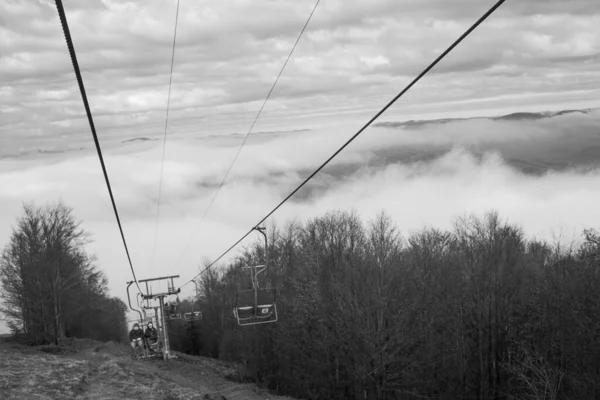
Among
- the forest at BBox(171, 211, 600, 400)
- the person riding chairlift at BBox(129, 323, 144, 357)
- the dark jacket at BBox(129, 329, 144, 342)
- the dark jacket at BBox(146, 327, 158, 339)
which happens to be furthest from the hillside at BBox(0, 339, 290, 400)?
the forest at BBox(171, 211, 600, 400)

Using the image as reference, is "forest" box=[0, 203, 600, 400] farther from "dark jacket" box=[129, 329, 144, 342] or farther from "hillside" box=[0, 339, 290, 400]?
"dark jacket" box=[129, 329, 144, 342]

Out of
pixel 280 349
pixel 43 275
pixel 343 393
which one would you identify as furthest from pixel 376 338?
pixel 43 275

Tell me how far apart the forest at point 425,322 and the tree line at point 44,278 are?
1744 cm

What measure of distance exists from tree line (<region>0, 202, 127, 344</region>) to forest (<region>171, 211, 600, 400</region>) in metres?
17.4

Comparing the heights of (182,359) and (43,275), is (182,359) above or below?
below

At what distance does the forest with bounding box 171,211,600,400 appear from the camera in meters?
50.1

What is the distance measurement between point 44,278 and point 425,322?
3619 centimetres

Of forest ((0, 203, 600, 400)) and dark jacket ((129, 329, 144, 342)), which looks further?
forest ((0, 203, 600, 400))

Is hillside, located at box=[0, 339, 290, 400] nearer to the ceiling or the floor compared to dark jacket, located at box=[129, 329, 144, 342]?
nearer to the floor

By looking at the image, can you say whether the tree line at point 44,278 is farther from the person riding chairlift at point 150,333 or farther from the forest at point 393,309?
the person riding chairlift at point 150,333

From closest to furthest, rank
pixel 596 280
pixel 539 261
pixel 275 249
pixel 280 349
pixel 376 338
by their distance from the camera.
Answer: pixel 596 280
pixel 376 338
pixel 280 349
pixel 539 261
pixel 275 249

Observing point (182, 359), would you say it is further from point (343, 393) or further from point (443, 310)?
point (443, 310)

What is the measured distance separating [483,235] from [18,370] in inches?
2032

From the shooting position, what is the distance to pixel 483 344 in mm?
59250
